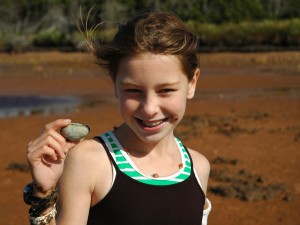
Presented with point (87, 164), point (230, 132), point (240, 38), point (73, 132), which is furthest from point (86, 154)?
point (240, 38)

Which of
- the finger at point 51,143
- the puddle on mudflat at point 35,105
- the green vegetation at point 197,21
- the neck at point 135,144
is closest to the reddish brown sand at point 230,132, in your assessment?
the puddle on mudflat at point 35,105

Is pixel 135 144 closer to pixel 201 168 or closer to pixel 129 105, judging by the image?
pixel 129 105

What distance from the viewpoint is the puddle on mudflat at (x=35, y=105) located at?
589 inches

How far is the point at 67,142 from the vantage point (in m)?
2.04

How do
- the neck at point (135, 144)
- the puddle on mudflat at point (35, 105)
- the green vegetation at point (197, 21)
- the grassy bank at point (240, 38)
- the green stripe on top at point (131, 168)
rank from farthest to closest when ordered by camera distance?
the green vegetation at point (197, 21)
the grassy bank at point (240, 38)
the puddle on mudflat at point (35, 105)
the neck at point (135, 144)
the green stripe on top at point (131, 168)

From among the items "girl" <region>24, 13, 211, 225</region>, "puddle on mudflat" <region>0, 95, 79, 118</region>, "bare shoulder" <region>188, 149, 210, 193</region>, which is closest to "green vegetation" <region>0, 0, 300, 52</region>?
"puddle on mudflat" <region>0, 95, 79, 118</region>

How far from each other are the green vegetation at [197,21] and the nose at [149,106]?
28.0 metres

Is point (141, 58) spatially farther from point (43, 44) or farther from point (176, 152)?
point (43, 44)

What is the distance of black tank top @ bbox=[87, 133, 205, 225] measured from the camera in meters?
2.13

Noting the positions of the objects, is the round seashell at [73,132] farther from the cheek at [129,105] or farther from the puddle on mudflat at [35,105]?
the puddle on mudflat at [35,105]

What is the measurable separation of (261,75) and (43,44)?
18780mm

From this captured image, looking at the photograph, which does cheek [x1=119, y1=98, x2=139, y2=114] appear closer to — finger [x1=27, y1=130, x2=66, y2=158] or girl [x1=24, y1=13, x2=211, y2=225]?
girl [x1=24, y1=13, x2=211, y2=225]

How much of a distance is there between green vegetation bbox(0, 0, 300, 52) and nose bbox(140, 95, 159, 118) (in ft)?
91.9

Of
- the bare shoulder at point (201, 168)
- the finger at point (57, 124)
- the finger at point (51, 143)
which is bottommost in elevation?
the bare shoulder at point (201, 168)
